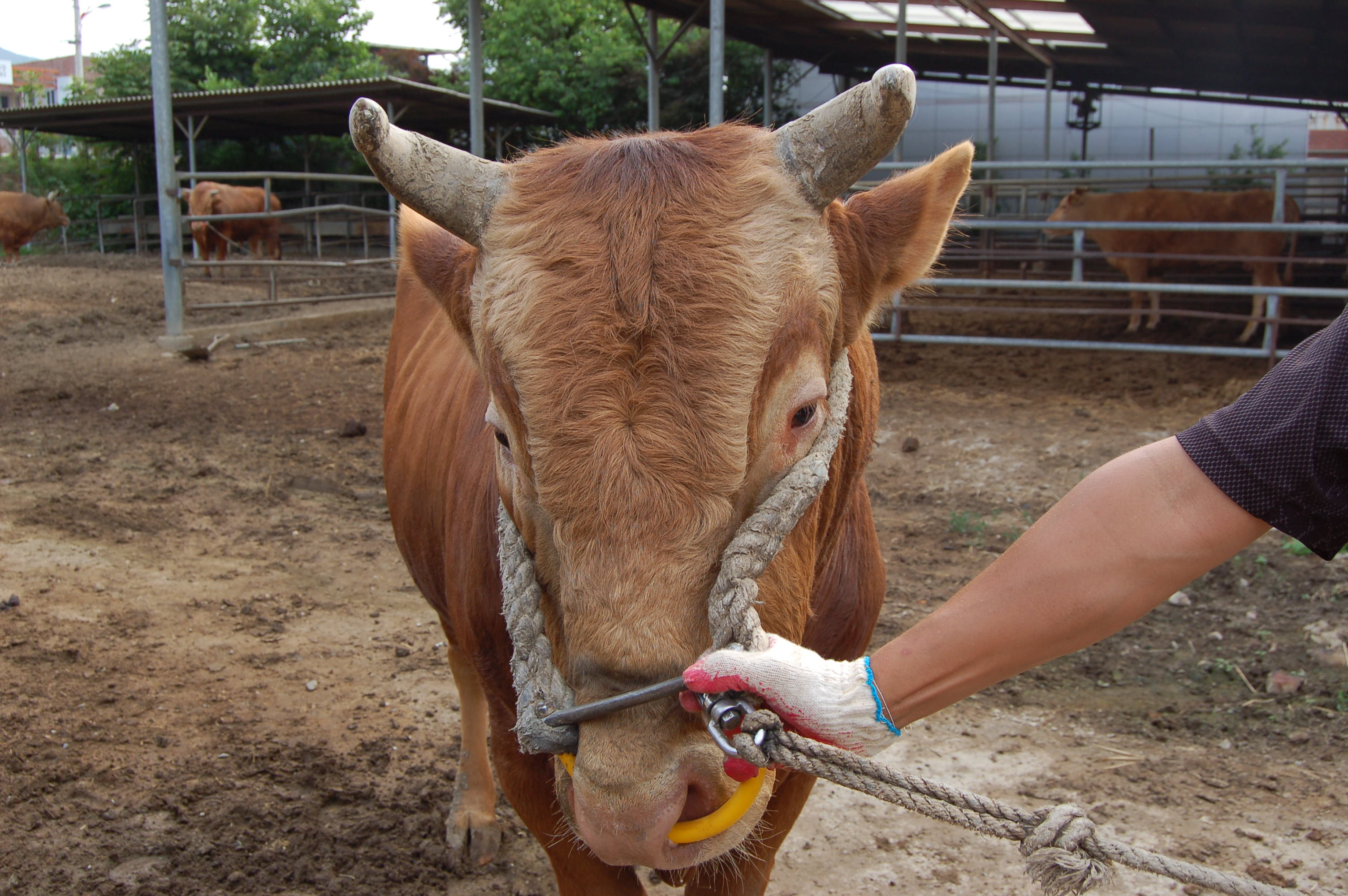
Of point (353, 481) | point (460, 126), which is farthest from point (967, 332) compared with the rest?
point (460, 126)

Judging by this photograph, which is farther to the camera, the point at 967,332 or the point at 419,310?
the point at 967,332

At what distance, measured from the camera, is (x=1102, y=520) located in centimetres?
137

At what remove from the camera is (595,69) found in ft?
71.3

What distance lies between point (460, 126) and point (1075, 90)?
1250 centimetres

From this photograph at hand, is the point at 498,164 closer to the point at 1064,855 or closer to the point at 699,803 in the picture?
the point at 699,803

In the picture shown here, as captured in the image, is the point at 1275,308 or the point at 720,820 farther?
the point at 1275,308

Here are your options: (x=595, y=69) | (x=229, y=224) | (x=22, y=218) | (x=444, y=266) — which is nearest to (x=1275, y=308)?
(x=444, y=266)

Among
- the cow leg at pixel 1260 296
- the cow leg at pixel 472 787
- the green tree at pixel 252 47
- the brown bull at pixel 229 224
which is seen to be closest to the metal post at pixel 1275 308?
the cow leg at pixel 1260 296

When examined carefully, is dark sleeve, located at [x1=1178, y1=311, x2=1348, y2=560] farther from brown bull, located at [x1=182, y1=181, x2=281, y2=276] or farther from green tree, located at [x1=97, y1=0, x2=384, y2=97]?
→ green tree, located at [x1=97, y1=0, x2=384, y2=97]

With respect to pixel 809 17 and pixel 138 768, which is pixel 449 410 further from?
pixel 809 17

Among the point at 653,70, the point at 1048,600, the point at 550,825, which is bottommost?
the point at 550,825

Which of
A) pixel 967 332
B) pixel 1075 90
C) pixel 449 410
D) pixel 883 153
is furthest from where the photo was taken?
pixel 1075 90

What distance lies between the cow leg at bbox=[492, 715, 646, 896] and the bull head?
1100mm

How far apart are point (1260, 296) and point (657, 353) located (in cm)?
999
